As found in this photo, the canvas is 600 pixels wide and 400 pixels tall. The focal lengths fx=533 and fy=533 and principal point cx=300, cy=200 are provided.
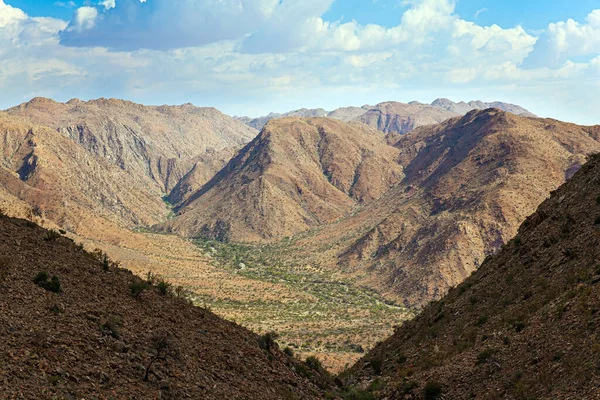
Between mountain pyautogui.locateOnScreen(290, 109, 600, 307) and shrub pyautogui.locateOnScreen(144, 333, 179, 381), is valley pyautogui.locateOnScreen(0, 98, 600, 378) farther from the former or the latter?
shrub pyautogui.locateOnScreen(144, 333, 179, 381)

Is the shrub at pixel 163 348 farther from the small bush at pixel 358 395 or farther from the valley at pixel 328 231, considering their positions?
A: the valley at pixel 328 231

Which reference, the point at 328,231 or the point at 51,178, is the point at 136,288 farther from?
the point at 51,178

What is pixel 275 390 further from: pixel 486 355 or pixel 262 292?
pixel 262 292

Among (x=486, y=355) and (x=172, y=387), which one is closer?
(x=172, y=387)

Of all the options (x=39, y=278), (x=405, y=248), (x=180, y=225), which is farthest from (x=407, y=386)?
(x=180, y=225)

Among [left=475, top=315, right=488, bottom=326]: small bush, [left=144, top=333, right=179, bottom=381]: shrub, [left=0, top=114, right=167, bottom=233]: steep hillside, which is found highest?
[left=0, top=114, right=167, bottom=233]: steep hillside

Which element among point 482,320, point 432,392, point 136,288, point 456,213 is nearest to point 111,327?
point 136,288

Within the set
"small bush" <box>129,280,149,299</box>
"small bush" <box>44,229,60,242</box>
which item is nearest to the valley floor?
"small bush" <box>129,280,149,299</box>

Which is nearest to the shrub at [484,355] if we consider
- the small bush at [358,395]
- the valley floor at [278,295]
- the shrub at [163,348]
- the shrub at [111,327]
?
the small bush at [358,395]
